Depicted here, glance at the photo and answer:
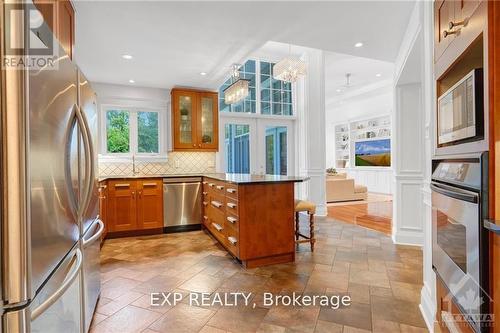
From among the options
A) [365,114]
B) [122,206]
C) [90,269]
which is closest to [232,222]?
[90,269]

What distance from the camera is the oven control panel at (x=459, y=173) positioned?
40.9 inches

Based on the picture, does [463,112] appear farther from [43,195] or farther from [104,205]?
[104,205]

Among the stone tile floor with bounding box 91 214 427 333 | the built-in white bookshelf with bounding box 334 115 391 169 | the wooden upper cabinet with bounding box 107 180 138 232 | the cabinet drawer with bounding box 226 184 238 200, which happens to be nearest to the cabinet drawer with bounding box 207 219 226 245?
the stone tile floor with bounding box 91 214 427 333

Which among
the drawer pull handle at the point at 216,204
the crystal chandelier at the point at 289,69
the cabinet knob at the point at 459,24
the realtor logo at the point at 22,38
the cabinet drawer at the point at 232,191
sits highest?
the crystal chandelier at the point at 289,69

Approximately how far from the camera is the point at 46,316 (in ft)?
3.14

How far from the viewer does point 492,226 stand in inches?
35.9

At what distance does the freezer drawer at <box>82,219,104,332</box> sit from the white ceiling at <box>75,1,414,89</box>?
6.12 ft

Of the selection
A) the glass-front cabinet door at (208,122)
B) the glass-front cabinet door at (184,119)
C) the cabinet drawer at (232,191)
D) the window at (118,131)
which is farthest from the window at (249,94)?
the cabinet drawer at (232,191)

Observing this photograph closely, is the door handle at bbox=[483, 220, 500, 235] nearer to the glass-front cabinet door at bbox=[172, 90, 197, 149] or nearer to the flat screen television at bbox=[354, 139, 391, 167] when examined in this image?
the glass-front cabinet door at bbox=[172, 90, 197, 149]

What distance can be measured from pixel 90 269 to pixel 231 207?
1.51 metres

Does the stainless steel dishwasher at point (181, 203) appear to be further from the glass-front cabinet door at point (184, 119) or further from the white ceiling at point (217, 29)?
the white ceiling at point (217, 29)

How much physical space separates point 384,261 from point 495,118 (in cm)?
247

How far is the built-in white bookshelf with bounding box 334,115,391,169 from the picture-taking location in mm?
9001

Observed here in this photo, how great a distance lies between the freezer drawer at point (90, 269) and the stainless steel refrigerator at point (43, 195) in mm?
76
